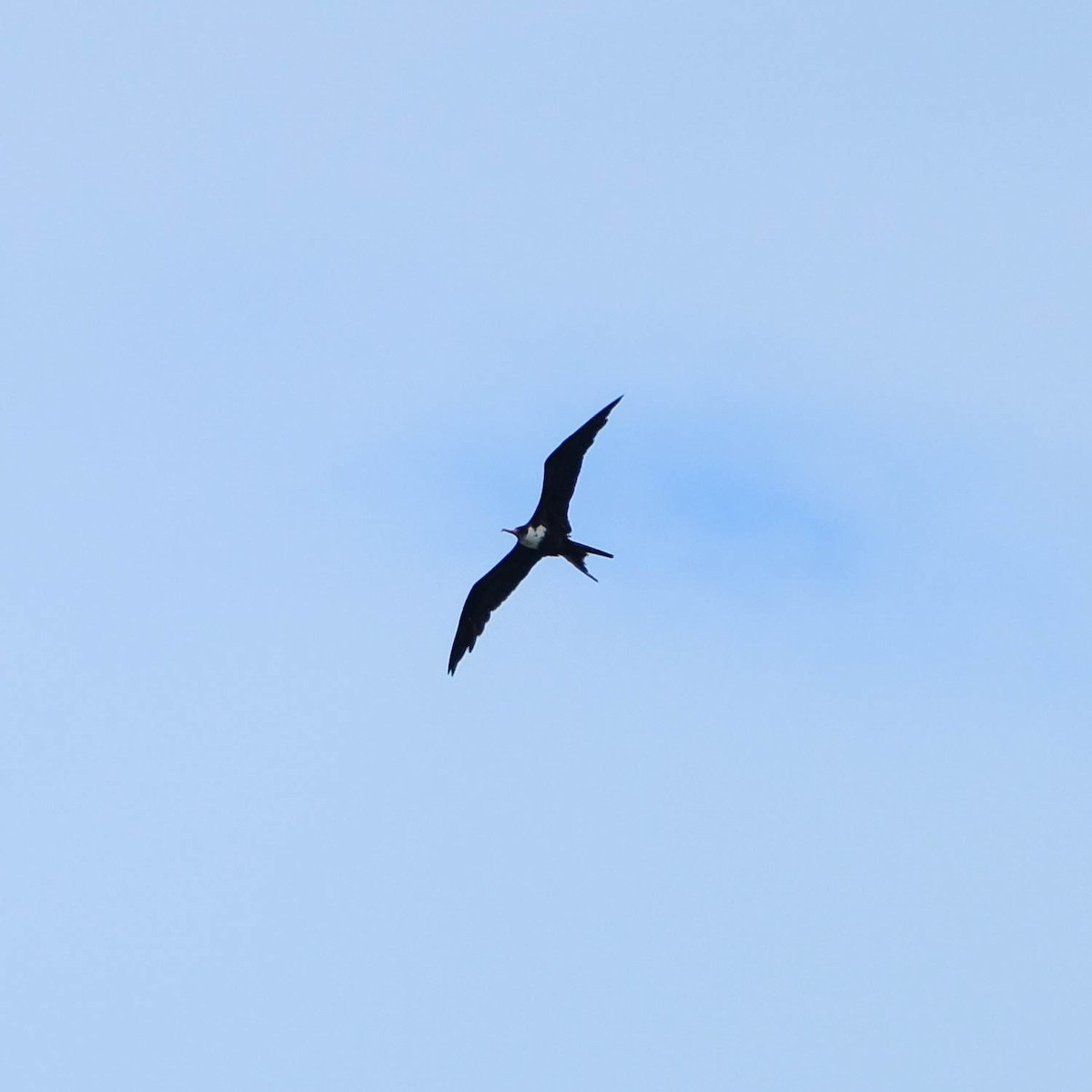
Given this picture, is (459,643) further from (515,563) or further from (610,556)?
(610,556)

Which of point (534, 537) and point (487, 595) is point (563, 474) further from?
point (487, 595)

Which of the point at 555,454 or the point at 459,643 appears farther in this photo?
the point at 459,643

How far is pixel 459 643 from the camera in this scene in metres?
39.2

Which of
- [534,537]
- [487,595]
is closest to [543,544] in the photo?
[534,537]

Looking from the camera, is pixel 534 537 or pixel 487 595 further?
pixel 487 595

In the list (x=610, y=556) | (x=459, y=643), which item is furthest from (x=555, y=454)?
(x=459, y=643)

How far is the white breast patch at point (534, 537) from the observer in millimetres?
36719

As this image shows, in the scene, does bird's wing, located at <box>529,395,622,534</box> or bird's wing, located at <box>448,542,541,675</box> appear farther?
bird's wing, located at <box>448,542,541,675</box>

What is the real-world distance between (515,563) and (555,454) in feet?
11.1

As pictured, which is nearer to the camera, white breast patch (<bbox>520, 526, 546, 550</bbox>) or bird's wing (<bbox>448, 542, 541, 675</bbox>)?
white breast patch (<bbox>520, 526, 546, 550</bbox>)

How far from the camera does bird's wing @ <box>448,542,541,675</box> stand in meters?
38.3

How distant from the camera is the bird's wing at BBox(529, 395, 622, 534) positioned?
35.3m

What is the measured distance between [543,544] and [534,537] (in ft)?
0.71

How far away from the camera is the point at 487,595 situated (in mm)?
38812
